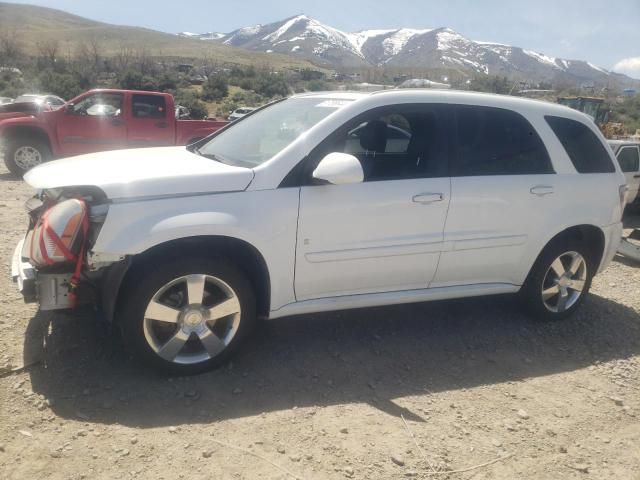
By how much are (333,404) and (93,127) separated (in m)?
9.25

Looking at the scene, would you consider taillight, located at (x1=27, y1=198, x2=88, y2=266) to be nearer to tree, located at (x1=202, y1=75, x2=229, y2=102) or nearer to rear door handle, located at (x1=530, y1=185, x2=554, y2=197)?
rear door handle, located at (x1=530, y1=185, x2=554, y2=197)

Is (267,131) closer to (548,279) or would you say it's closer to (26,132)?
(548,279)

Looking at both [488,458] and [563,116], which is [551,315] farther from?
[488,458]

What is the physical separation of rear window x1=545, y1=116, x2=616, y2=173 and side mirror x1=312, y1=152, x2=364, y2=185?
197 cm

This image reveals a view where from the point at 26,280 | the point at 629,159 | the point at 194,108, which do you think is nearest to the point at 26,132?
the point at 26,280

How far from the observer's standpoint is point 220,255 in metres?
3.20

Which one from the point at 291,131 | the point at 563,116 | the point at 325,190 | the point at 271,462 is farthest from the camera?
the point at 563,116

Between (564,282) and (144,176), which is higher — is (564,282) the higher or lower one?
the lower one

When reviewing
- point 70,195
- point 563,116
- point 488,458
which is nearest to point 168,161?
point 70,195

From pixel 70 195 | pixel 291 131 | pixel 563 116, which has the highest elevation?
pixel 563 116

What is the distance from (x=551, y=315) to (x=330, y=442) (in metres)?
2.52

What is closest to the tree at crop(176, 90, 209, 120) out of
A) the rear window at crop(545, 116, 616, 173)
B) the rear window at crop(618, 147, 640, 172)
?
the rear window at crop(618, 147, 640, 172)

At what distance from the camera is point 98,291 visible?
311cm

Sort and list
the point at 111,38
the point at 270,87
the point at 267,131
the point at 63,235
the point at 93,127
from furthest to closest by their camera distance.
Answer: the point at 111,38, the point at 270,87, the point at 93,127, the point at 267,131, the point at 63,235
